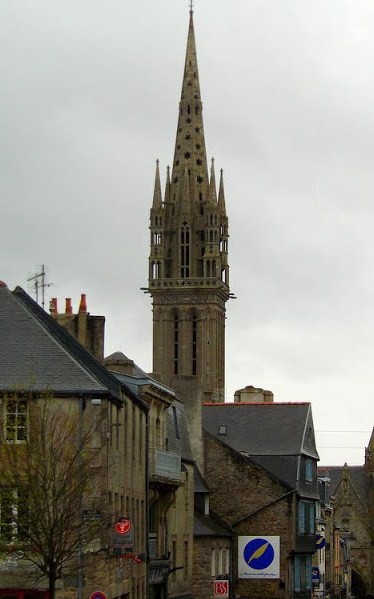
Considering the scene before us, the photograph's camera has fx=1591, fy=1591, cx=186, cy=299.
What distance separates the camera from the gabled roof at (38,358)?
43.7 meters

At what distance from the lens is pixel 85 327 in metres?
52.3

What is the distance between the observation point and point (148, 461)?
54312mm

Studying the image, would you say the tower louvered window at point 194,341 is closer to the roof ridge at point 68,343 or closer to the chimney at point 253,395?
the chimney at point 253,395

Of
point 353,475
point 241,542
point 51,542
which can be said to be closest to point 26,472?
point 51,542

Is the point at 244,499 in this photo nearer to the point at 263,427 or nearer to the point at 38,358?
the point at 263,427

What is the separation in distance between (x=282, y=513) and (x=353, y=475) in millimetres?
104582

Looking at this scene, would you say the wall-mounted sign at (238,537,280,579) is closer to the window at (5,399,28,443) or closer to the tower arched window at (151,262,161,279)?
the window at (5,399,28,443)

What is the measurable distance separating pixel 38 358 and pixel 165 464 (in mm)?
13498

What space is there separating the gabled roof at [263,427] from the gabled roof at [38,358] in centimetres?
2831

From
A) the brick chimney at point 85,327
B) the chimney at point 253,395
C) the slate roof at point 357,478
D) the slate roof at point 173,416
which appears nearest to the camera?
the brick chimney at point 85,327

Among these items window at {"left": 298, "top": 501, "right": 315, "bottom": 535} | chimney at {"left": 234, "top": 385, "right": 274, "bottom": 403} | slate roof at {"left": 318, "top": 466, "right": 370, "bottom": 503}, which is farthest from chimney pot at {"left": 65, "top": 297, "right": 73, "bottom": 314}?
slate roof at {"left": 318, "top": 466, "right": 370, "bottom": 503}

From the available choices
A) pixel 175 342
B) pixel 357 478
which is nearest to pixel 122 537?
pixel 357 478

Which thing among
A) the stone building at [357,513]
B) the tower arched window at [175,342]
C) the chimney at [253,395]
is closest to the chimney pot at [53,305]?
the chimney at [253,395]

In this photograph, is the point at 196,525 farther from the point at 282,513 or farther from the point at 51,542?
the point at 51,542
